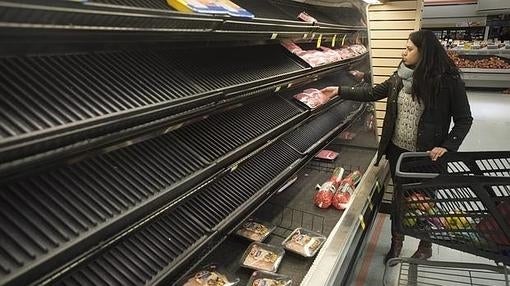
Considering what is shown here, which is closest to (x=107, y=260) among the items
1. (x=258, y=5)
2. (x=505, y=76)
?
(x=258, y=5)

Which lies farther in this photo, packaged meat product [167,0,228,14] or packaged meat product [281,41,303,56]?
packaged meat product [281,41,303,56]

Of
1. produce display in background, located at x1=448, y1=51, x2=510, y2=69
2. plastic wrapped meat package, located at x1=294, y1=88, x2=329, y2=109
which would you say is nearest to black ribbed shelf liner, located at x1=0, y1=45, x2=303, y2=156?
plastic wrapped meat package, located at x1=294, y1=88, x2=329, y2=109

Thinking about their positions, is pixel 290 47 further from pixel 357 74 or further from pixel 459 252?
pixel 459 252

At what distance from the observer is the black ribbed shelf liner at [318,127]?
2.24 metres

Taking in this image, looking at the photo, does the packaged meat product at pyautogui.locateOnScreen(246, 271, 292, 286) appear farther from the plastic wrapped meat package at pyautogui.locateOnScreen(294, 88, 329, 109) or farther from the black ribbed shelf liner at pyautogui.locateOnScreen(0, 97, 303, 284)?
the plastic wrapped meat package at pyautogui.locateOnScreen(294, 88, 329, 109)

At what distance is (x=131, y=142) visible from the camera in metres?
1.00

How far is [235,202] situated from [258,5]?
1174 mm

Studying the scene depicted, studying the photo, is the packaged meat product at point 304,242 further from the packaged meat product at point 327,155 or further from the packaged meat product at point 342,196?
the packaged meat product at point 327,155

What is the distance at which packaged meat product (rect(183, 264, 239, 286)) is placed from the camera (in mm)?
1410

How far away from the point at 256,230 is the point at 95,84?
3.66 feet

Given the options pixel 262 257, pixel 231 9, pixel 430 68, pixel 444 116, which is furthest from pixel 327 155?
pixel 231 9

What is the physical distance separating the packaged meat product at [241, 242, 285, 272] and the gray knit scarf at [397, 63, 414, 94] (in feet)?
4.77

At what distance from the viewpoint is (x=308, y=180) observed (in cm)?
256

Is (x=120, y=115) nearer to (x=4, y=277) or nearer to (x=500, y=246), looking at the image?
(x=4, y=277)
